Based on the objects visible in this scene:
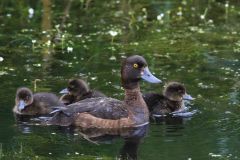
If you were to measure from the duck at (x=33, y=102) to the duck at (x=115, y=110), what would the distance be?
44 cm

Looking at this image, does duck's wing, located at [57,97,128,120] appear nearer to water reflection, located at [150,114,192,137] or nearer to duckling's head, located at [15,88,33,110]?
water reflection, located at [150,114,192,137]

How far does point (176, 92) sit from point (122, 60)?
9.12 feet

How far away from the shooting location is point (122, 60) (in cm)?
1094

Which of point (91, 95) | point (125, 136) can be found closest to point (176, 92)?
point (91, 95)

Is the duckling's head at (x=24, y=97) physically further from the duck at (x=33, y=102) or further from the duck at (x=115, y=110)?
the duck at (x=115, y=110)

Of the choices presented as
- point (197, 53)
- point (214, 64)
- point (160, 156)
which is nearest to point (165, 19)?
point (197, 53)

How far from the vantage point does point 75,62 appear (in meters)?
10.8

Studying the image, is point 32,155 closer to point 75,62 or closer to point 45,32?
point 75,62

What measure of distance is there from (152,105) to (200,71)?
8.01 ft

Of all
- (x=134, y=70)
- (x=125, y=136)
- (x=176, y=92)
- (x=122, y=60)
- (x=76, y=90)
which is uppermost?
(x=122, y=60)

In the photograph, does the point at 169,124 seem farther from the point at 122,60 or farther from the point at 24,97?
the point at 122,60

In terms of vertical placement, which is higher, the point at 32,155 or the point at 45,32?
the point at 45,32

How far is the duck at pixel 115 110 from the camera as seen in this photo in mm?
7152

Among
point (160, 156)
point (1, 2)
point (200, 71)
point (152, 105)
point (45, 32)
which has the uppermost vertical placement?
point (1, 2)
